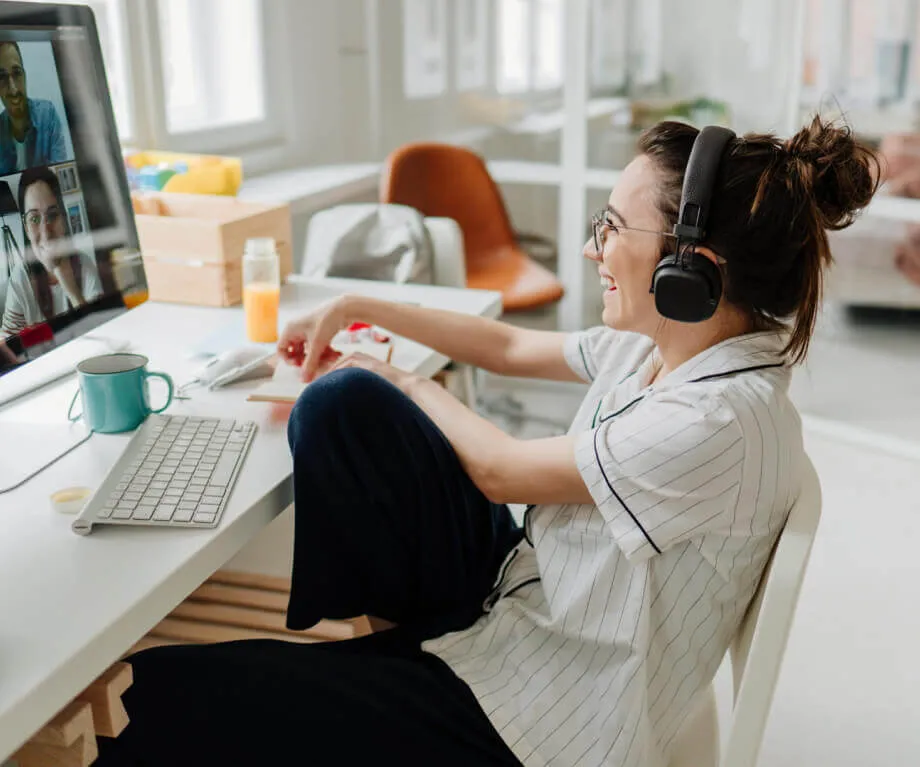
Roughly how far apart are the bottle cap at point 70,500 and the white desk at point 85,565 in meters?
0.01

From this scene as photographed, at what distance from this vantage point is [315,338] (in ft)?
4.71

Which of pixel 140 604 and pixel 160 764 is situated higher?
pixel 140 604

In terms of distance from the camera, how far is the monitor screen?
48.3 inches

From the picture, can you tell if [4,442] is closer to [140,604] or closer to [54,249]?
[54,249]

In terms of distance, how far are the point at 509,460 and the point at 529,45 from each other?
8.39ft

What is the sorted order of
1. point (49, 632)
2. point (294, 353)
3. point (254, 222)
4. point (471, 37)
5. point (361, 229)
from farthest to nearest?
point (471, 37)
point (361, 229)
point (254, 222)
point (294, 353)
point (49, 632)

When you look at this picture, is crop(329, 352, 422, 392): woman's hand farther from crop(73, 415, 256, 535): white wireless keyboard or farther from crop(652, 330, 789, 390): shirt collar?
crop(652, 330, 789, 390): shirt collar

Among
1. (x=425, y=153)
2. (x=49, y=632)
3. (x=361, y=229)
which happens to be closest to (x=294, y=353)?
(x=49, y=632)

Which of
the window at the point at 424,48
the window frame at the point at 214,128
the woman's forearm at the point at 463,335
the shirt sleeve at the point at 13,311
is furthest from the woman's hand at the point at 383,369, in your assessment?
the window at the point at 424,48

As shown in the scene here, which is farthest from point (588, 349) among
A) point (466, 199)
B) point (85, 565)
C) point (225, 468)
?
point (466, 199)

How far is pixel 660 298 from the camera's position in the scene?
3.49 ft

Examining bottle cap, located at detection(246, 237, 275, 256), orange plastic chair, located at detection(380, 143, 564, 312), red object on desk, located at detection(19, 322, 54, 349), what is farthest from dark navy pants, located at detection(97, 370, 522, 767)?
orange plastic chair, located at detection(380, 143, 564, 312)

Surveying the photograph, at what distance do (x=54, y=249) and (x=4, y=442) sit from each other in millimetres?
257

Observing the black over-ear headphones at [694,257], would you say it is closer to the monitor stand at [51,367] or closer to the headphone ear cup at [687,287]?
the headphone ear cup at [687,287]
